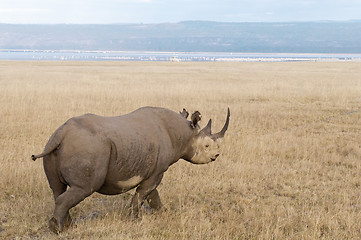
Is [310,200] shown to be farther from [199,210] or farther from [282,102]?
[282,102]

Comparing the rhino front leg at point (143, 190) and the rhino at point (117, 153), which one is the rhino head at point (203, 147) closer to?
the rhino at point (117, 153)

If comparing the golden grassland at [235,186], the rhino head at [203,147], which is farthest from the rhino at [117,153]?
the golden grassland at [235,186]

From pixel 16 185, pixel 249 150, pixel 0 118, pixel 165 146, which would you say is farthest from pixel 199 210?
pixel 0 118

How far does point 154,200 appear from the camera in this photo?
6988 millimetres

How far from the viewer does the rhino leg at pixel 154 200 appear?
6.96 meters

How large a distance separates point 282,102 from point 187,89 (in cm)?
618

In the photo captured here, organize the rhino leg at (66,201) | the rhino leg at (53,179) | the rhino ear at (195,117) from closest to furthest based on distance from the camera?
the rhino leg at (66,201), the rhino leg at (53,179), the rhino ear at (195,117)

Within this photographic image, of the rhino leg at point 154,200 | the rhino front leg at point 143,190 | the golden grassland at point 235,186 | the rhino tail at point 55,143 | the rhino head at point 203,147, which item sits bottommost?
the golden grassland at point 235,186

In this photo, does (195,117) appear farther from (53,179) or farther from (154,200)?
(53,179)

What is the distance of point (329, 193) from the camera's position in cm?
843

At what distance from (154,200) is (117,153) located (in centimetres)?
140

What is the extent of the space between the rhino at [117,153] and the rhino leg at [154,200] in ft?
0.05

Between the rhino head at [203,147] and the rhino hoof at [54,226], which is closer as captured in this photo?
the rhino hoof at [54,226]

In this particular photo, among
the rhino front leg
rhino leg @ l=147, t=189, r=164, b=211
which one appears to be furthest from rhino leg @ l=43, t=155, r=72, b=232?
rhino leg @ l=147, t=189, r=164, b=211
